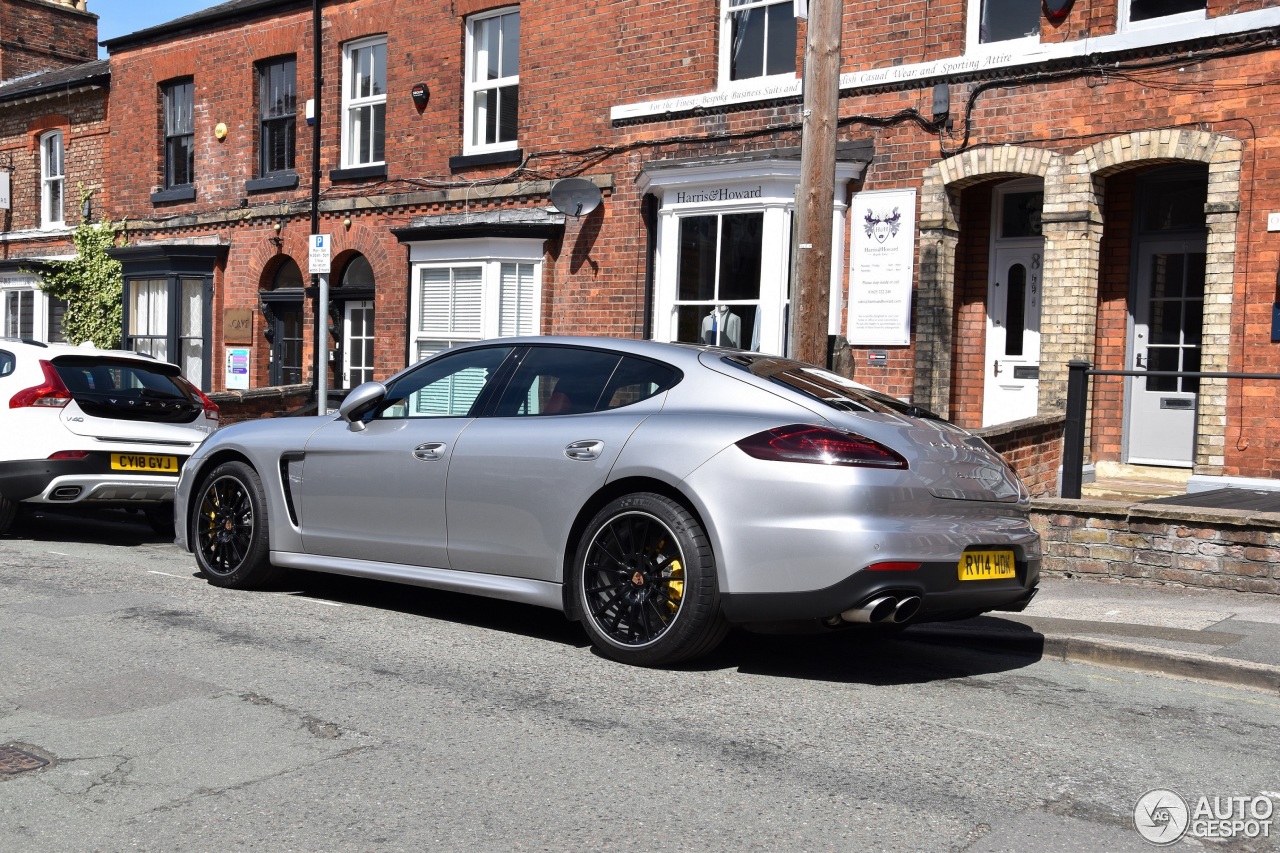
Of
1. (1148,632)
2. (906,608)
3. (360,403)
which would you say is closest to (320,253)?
(360,403)

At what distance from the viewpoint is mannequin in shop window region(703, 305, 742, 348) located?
13.9 meters

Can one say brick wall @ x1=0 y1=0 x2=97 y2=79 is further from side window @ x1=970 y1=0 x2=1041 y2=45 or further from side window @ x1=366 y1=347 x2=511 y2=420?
side window @ x1=366 y1=347 x2=511 y2=420

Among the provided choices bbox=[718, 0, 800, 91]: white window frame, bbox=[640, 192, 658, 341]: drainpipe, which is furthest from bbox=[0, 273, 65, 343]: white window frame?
bbox=[718, 0, 800, 91]: white window frame

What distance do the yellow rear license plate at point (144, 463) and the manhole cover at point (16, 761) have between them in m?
5.56

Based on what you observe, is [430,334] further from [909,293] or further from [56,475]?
[56,475]

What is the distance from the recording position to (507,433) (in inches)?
246

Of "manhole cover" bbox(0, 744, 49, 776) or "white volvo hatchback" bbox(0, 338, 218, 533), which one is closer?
"manhole cover" bbox(0, 744, 49, 776)

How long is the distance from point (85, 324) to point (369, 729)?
20453 millimetres

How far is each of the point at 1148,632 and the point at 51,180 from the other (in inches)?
878

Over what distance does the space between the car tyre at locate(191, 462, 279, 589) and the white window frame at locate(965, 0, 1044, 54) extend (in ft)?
27.9

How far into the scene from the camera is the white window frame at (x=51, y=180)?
2319 cm

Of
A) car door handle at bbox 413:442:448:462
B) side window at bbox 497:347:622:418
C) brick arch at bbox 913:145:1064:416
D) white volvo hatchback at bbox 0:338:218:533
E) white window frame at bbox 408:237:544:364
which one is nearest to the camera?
side window at bbox 497:347:622:418

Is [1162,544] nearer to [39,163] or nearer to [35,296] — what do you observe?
[35,296]

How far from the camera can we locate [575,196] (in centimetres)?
1530
